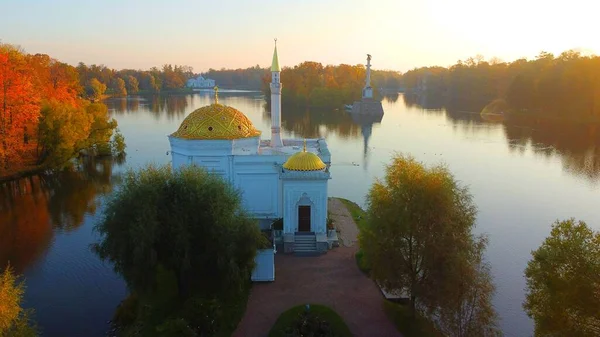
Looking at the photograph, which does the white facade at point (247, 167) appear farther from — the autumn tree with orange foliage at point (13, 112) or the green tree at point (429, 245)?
the autumn tree with orange foliage at point (13, 112)

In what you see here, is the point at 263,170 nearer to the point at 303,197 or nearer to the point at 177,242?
the point at 303,197

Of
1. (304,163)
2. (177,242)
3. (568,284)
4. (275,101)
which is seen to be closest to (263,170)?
(304,163)

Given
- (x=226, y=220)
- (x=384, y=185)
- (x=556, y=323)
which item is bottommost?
(x=556, y=323)

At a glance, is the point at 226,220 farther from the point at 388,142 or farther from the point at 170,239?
the point at 388,142

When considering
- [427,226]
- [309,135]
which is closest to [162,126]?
[309,135]

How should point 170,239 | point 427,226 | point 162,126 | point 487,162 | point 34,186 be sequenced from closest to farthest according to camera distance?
point 427,226 → point 170,239 → point 34,186 → point 487,162 → point 162,126

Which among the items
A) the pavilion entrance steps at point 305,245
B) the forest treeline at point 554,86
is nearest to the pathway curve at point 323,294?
the pavilion entrance steps at point 305,245
